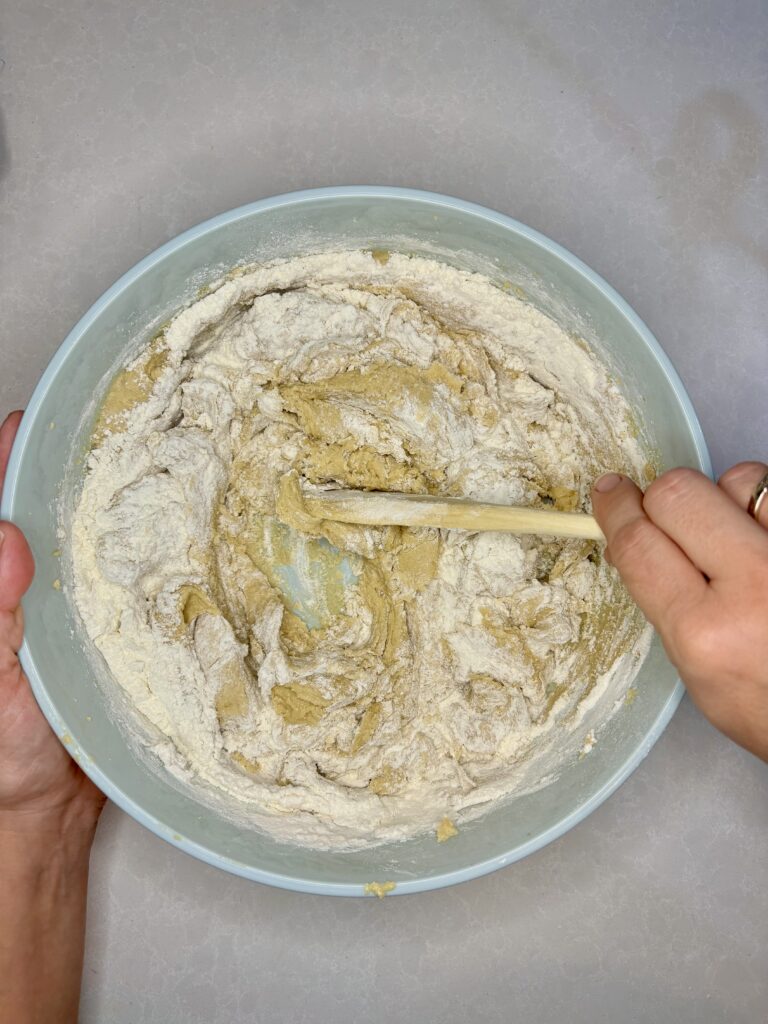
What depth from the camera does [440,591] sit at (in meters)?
1.67

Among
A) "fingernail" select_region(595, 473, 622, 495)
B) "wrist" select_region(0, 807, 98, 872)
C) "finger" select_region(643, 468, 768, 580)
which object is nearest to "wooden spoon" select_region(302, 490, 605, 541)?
"fingernail" select_region(595, 473, 622, 495)

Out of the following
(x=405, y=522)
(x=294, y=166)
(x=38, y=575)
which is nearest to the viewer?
(x=38, y=575)

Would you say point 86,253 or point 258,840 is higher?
point 86,253

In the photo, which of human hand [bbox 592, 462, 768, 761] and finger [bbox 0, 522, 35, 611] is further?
finger [bbox 0, 522, 35, 611]

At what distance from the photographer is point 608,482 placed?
132 cm

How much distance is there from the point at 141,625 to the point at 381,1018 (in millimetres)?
962

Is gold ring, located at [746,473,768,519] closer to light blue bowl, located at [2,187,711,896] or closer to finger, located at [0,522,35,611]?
light blue bowl, located at [2,187,711,896]

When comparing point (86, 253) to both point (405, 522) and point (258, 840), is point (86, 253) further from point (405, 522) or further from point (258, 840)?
point (258, 840)

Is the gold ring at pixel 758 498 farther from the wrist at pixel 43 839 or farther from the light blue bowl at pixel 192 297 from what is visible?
the wrist at pixel 43 839

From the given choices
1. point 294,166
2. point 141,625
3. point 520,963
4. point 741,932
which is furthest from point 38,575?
point 741,932

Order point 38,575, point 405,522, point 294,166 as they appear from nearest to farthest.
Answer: point 38,575
point 405,522
point 294,166

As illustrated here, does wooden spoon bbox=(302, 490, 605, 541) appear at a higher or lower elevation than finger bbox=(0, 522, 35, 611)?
higher

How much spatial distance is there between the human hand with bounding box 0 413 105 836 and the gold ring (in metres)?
1.19

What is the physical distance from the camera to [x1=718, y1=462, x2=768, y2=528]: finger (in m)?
1.18
